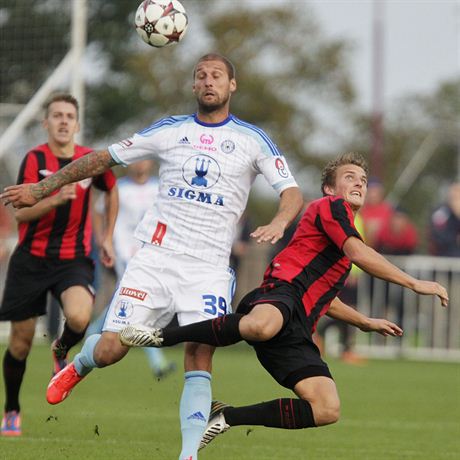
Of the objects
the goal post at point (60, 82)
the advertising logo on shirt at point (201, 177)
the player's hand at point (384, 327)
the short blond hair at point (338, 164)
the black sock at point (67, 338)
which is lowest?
the black sock at point (67, 338)

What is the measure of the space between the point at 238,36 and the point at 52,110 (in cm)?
2815

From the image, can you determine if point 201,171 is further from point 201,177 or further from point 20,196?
point 20,196

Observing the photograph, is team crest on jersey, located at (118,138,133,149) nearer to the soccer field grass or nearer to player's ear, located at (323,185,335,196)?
player's ear, located at (323,185,335,196)

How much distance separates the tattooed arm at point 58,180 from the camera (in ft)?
24.5

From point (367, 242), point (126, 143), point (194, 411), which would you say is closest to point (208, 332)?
point (194, 411)

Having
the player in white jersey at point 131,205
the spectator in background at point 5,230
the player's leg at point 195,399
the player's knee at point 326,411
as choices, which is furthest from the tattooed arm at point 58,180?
the spectator in background at point 5,230

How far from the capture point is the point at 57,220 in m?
9.22

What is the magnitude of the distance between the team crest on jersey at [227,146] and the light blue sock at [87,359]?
138 cm

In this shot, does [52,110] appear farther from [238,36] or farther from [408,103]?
[408,103]

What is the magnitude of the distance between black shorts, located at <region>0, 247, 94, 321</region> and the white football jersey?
176cm

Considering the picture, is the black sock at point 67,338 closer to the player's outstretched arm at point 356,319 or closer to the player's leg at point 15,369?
the player's leg at point 15,369

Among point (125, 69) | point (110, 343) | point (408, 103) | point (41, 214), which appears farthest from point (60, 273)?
point (408, 103)

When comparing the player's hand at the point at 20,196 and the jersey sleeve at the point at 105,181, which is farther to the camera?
the jersey sleeve at the point at 105,181

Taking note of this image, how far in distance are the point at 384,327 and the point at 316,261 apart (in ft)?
1.85
